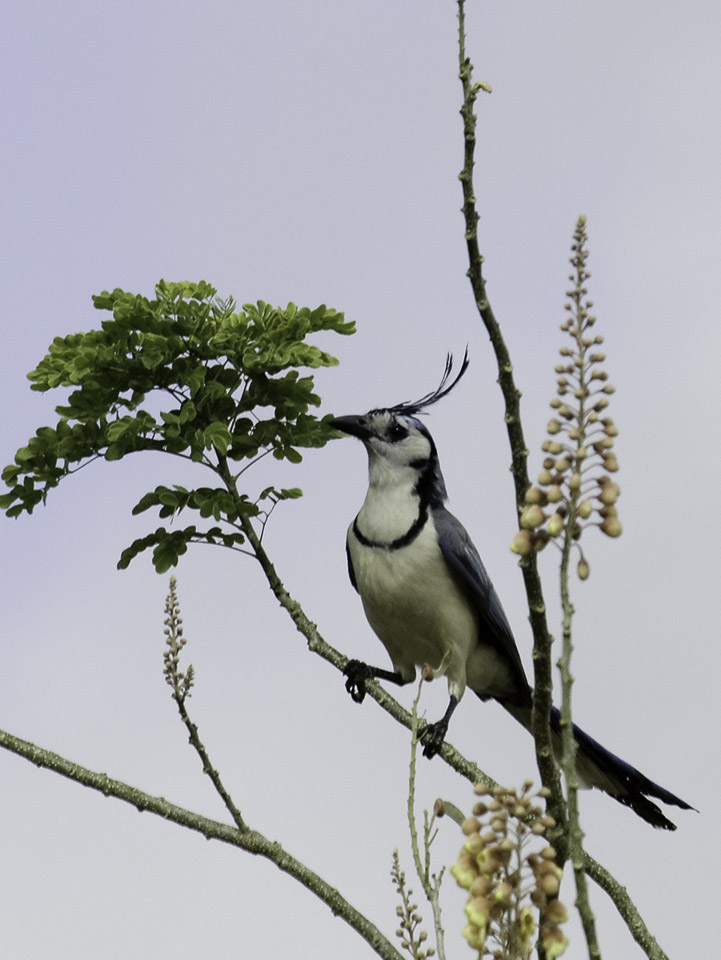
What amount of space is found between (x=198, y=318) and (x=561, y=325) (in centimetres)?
241

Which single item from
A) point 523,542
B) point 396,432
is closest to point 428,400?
point 396,432

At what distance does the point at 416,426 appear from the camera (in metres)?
5.68

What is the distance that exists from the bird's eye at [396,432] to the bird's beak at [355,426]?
111 millimetres

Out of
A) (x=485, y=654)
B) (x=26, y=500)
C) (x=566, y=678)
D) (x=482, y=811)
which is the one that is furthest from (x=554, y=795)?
(x=485, y=654)

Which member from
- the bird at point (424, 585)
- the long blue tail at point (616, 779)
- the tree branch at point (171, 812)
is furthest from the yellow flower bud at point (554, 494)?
the bird at point (424, 585)

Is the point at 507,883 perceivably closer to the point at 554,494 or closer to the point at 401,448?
the point at 554,494

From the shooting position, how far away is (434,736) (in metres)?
5.27

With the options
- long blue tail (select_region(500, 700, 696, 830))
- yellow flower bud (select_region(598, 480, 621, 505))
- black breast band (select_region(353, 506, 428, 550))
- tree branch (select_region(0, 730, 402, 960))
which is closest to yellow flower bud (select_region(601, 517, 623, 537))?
yellow flower bud (select_region(598, 480, 621, 505))

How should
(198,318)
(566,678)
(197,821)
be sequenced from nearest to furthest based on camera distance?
(566,678) < (197,821) < (198,318)

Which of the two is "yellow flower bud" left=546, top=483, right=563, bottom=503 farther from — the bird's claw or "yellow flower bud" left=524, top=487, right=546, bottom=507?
the bird's claw

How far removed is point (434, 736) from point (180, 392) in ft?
6.36

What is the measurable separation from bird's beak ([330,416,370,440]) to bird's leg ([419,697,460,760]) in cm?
139

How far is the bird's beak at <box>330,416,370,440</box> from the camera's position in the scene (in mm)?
5551

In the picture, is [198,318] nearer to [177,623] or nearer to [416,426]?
[177,623]
